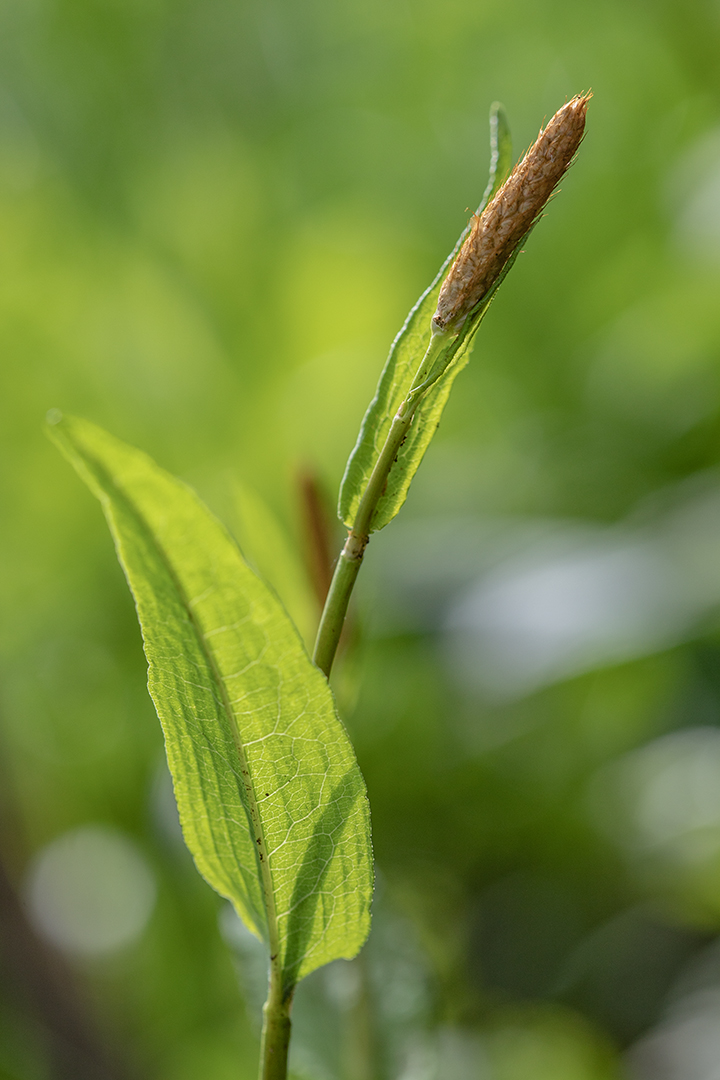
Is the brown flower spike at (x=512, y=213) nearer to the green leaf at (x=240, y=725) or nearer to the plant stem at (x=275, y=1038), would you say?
the green leaf at (x=240, y=725)

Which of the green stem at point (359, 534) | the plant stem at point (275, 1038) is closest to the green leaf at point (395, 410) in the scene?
the green stem at point (359, 534)

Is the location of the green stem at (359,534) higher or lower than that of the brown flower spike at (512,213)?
lower

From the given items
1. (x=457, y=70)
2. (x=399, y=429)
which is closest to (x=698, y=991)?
(x=399, y=429)

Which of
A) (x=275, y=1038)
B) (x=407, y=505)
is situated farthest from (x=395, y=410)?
(x=407, y=505)

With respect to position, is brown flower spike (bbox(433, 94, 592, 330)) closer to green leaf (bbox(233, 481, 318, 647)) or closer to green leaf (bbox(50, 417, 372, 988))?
green leaf (bbox(50, 417, 372, 988))

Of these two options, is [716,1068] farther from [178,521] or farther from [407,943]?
[178,521]

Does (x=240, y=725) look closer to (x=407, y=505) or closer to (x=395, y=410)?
(x=395, y=410)
